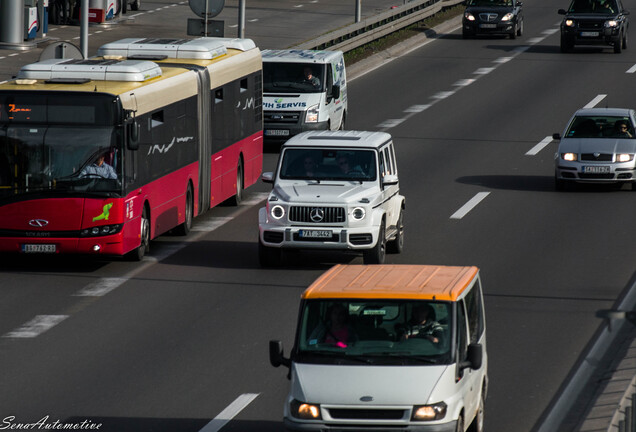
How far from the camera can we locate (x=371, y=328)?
1137cm

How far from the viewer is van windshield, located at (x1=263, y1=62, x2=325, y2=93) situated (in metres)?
33.2

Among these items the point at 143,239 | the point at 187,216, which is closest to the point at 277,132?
the point at 187,216

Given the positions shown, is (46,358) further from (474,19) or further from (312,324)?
(474,19)

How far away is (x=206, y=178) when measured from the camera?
2419cm

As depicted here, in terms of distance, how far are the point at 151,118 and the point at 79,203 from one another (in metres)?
2.12

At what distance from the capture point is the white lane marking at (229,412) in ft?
41.3

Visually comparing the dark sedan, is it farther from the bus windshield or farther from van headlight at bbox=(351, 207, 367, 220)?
the bus windshield

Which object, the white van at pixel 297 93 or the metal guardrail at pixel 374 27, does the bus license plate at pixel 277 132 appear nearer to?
the white van at pixel 297 93

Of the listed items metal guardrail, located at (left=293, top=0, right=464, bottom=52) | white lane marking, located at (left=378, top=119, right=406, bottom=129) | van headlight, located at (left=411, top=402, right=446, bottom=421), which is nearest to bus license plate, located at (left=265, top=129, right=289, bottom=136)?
white lane marking, located at (left=378, top=119, right=406, bottom=129)

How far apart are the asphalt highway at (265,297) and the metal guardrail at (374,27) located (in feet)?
32.1

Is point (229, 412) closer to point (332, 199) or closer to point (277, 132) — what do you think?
point (332, 199)

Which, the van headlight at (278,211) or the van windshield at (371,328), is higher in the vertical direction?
the van windshield at (371,328)

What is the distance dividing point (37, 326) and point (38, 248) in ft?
10.2

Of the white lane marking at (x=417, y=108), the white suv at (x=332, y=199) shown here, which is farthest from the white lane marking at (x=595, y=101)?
the white suv at (x=332, y=199)
